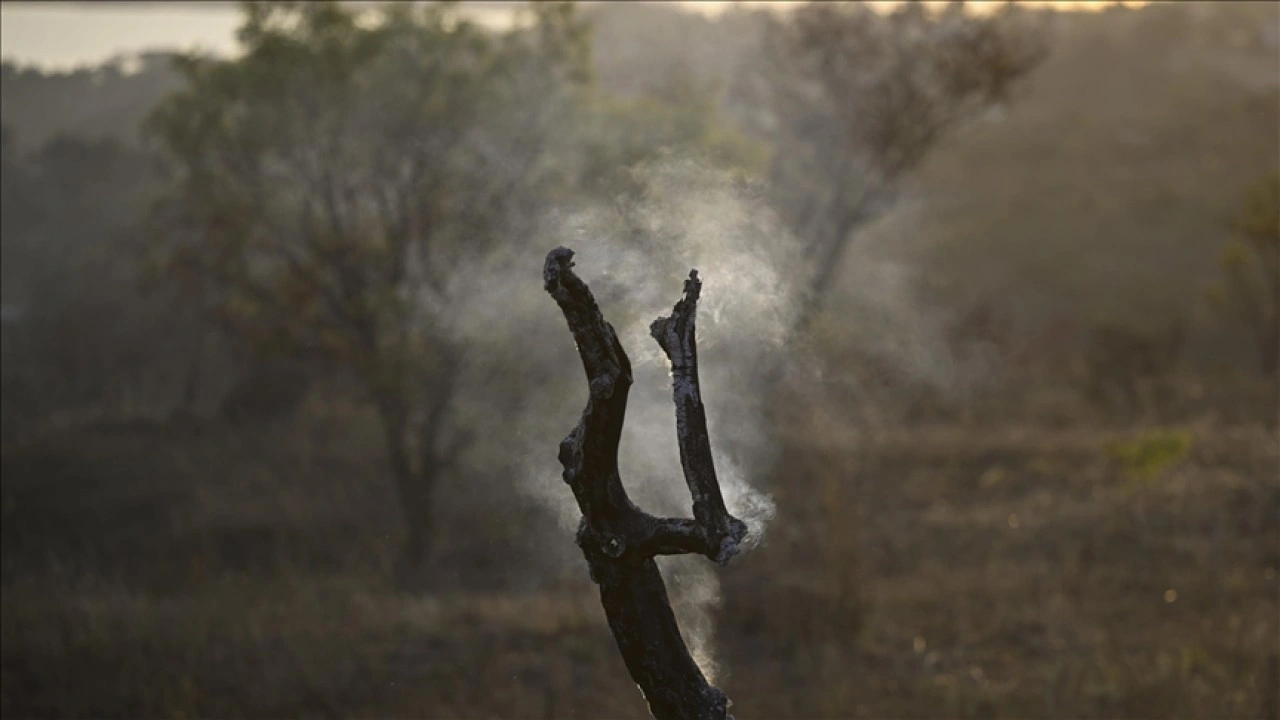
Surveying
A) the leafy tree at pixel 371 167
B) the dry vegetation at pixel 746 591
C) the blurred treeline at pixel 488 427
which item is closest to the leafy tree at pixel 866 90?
the blurred treeline at pixel 488 427

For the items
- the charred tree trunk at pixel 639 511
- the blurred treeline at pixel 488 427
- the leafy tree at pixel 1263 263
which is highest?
the leafy tree at pixel 1263 263

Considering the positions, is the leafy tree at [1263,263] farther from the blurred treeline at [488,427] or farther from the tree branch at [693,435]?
the tree branch at [693,435]

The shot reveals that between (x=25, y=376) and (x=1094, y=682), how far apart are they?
11.0 meters

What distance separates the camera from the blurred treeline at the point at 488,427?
9633 mm

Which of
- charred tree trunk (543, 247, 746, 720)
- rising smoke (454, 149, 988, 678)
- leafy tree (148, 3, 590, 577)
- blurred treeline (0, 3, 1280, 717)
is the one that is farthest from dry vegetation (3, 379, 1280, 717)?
charred tree trunk (543, 247, 746, 720)

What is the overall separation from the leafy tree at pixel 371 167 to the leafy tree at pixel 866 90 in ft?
27.4

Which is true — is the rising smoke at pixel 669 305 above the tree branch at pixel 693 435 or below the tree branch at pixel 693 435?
above

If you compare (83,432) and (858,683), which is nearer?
(858,683)

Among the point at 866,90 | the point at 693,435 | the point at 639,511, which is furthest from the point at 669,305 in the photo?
the point at 866,90

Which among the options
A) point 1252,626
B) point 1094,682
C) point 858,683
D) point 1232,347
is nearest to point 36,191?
point 858,683

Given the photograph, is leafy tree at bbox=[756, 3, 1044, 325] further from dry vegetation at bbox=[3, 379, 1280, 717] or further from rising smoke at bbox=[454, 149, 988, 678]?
rising smoke at bbox=[454, 149, 988, 678]

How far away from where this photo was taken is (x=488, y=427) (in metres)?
13.5

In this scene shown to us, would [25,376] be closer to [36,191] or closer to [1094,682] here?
[36,191]

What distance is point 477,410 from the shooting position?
43.9 feet
